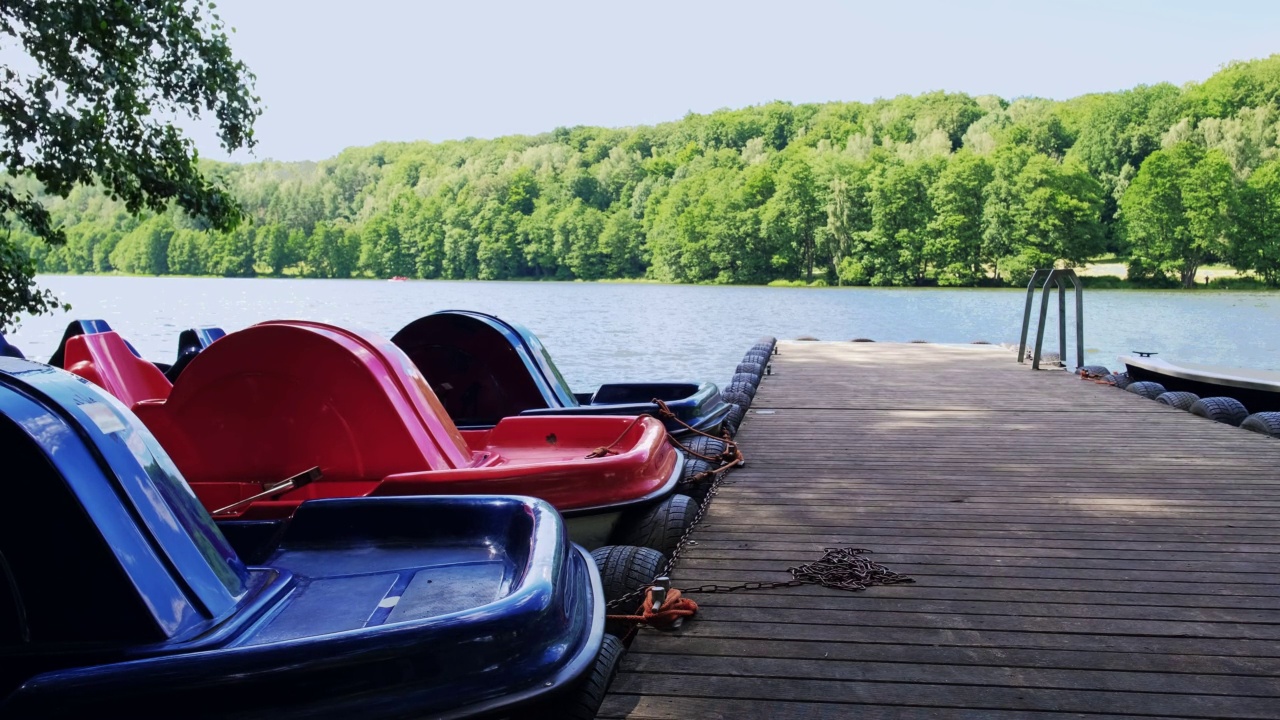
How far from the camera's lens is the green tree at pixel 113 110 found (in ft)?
→ 30.6

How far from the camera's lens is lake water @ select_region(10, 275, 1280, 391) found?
23516 mm

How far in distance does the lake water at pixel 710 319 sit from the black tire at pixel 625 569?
12.3 m

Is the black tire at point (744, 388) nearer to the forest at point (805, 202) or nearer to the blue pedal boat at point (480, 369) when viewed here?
the blue pedal boat at point (480, 369)

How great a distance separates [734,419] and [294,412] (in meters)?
4.21

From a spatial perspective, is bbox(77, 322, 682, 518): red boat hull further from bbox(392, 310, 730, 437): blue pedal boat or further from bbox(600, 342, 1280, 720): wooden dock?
bbox(392, 310, 730, 437): blue pedal boat

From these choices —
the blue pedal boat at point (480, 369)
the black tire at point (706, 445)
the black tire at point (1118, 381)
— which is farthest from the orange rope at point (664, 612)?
the black tire at point (1118, 381)

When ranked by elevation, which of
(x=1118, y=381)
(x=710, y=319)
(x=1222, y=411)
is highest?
(x=1222, y=411)

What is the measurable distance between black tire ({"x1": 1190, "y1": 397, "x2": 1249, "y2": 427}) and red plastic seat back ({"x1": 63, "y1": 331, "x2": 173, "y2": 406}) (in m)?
8.55

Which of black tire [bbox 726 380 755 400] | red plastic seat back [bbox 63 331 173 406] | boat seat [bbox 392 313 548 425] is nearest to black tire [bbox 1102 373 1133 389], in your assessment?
black tire [bbox 726 380 755 400]

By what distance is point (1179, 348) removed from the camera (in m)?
24.0

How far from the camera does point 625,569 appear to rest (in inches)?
157

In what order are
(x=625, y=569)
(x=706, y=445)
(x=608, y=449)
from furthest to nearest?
(x=706, y=445), (x=608, y=449), (x=625, y=569)

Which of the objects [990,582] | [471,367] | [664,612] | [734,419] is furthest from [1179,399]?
[664,612]

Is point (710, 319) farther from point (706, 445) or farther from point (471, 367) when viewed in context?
point (706, 445)
